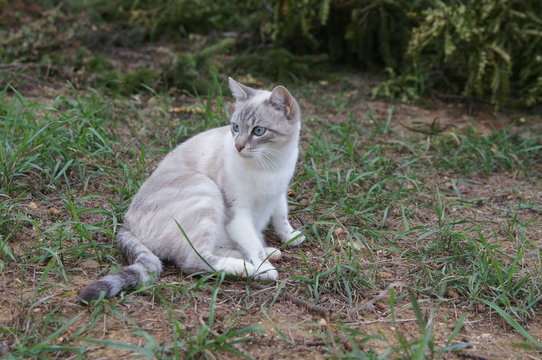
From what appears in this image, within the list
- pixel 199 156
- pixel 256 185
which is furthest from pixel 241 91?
pixel 256 185

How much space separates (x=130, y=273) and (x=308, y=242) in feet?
4.63

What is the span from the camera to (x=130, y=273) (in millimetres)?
2951

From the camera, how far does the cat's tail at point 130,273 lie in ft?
9.07

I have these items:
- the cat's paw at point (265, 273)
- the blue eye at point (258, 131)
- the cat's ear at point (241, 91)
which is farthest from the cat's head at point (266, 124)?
the cat's paw at point (265, 273)

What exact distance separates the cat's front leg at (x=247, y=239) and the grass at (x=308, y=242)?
20 centimetres

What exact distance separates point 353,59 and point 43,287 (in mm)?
6087

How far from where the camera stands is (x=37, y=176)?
4.18m

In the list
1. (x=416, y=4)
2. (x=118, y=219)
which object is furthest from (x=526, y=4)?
(x=118, y=219)

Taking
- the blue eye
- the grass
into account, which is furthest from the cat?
the grass

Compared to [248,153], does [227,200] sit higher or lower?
lower

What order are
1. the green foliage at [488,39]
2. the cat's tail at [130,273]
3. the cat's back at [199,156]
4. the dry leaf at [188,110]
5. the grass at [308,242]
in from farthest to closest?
the green foliage at [488,39], the dry leaf at [188,110], the cat's back at [199,156], the cat's tail at [130,273], the grass at [308,242]

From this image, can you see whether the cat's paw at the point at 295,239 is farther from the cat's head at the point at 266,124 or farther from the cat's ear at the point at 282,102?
the cat's ear at the point at 282,102

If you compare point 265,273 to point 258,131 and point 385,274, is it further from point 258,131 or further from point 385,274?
point 258,131

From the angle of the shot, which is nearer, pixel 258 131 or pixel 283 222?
pixel 258 131
